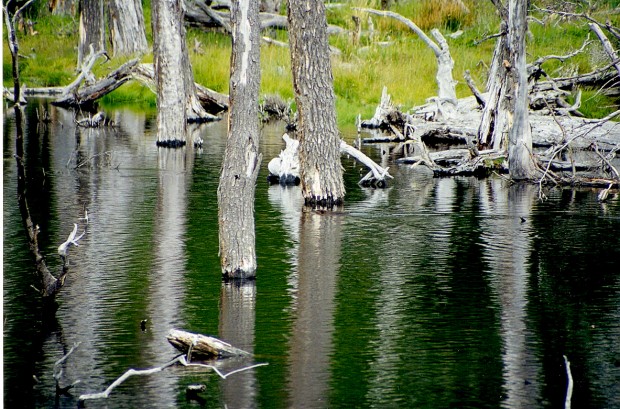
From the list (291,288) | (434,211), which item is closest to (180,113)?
(434,211)

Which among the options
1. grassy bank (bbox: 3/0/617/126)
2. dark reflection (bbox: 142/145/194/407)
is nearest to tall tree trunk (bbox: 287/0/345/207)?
dark reflection (bbox: 142/145/194/407)

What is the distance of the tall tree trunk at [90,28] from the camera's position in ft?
111

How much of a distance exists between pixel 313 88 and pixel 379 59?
1630cm

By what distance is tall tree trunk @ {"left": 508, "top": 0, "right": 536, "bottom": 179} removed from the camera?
1559 centimetres

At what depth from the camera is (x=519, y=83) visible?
15.8 meters

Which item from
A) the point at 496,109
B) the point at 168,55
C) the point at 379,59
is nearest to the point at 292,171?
the point at 496,109

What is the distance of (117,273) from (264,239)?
2.37 meters

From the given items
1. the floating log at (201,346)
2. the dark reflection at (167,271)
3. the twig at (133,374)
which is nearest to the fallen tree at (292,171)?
the dark reflection at (167,271)

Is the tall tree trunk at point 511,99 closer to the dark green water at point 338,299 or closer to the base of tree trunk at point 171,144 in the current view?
the dark green water at point 338,299

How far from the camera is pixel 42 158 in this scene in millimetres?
19062

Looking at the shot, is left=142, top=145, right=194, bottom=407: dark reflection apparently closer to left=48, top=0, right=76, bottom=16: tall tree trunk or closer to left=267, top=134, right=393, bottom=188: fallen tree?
left=267, top=134, right=393, bottom=188: fallen tree

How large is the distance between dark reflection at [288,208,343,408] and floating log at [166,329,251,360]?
474mm

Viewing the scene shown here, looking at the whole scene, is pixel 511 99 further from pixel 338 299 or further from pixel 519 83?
pixel 338 299

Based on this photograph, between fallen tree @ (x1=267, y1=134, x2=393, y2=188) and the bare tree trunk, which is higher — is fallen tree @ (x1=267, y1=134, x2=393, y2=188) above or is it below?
below
